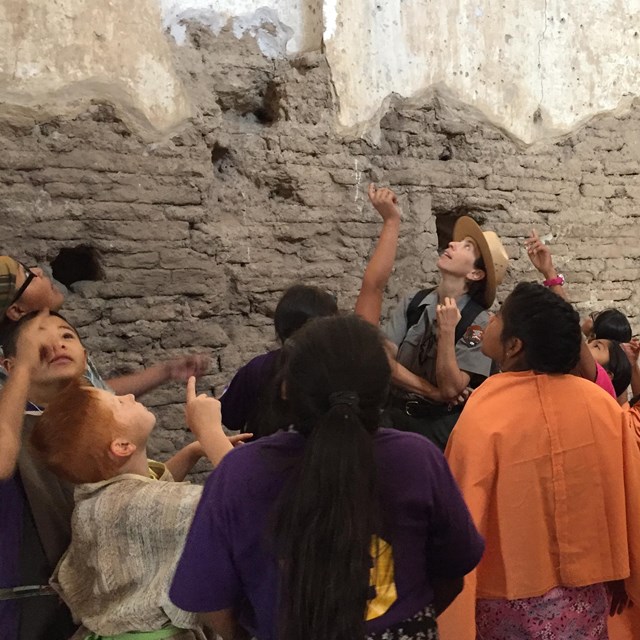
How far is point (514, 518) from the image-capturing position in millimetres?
2047

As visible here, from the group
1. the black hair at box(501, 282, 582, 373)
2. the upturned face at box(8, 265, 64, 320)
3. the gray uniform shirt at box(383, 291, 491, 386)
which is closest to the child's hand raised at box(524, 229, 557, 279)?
the gray uniform shirt at box(383, 291, 491, 386)

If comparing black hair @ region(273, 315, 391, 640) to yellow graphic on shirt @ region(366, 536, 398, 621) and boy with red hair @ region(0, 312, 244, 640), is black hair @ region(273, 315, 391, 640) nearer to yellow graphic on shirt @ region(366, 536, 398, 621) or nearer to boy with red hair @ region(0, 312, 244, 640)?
yellow graphic on shirt @ region(366, 536, 398, 621)

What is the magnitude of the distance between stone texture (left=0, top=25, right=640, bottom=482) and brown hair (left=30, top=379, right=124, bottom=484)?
5.00 ft

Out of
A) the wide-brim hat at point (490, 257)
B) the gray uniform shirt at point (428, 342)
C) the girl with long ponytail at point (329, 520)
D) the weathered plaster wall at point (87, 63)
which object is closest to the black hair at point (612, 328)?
the wide-brim hat at point (490, 257)

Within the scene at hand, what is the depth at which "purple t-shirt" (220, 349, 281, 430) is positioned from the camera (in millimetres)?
2512

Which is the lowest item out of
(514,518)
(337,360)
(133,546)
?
(514,518)

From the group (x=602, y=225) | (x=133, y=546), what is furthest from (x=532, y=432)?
(x=602, y=225)

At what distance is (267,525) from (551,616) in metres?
1.16

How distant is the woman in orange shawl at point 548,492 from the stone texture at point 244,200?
5.63 ft

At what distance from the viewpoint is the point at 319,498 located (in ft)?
4.17

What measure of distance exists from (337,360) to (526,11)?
12.4ft

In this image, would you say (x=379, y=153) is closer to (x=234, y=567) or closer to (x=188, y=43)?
(x=188, y=43)

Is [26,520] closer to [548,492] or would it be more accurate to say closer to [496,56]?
[548,492]

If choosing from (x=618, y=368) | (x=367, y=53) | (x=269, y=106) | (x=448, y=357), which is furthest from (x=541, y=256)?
(x=269, y=106)
